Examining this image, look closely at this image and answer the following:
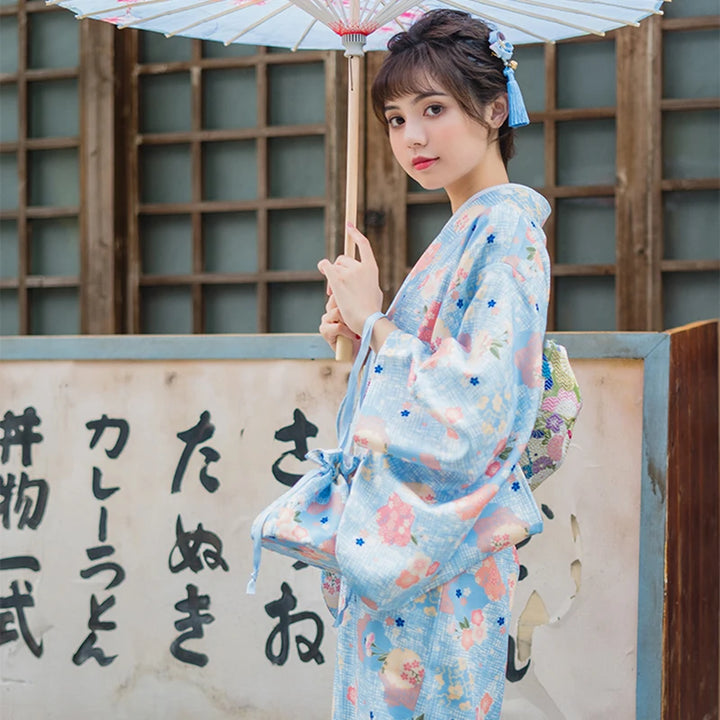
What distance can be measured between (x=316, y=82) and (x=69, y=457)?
80.5 inches

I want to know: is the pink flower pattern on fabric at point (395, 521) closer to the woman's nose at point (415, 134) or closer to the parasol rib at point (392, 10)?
the woman's nose at point (415, 134)

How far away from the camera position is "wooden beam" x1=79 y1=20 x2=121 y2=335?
480 centimetres

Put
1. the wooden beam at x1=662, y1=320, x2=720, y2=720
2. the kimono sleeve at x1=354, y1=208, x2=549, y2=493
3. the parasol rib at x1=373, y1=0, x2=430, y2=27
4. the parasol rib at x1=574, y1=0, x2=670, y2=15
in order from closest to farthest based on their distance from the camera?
the kimono sleeve at x1=354, y1=208, x2=549, y2=493 < the parasol rib at x1=373, y1=0, x2=430, y2=27 < the parasol rib at x1=574, y1=0, x2=670, y2=15 < the wooden beam at x1=662, y1=320, x2=720, y2=720

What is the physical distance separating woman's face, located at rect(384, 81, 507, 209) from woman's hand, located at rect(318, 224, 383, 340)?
214 mm

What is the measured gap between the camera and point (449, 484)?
201 centimetres

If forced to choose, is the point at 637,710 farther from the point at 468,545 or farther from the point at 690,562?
the point at 468,545

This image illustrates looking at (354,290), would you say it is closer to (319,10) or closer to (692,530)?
(319,10)

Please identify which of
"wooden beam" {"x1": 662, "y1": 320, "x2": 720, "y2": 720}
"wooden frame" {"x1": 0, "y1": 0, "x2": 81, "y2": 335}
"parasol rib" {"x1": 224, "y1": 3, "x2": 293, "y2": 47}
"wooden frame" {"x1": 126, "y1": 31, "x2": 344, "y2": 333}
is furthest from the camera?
"wooden frame" {"x1": 0, "y1": 0, "x2": 81, "y2": 335}

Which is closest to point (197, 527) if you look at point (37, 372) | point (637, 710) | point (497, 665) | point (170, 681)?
point (170, 681)

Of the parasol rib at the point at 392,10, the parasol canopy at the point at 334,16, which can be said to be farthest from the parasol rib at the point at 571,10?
the parasol rib at the point at 392,10

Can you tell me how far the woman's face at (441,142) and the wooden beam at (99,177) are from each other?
283 centimetres

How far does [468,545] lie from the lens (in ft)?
6.70

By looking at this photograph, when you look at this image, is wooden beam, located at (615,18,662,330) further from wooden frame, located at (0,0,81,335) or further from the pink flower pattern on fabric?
the pink flower pattern on fabric

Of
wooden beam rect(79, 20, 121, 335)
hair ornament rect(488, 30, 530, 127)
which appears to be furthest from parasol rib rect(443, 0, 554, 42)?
wooden beam rect(79, 20, 121, 335)
